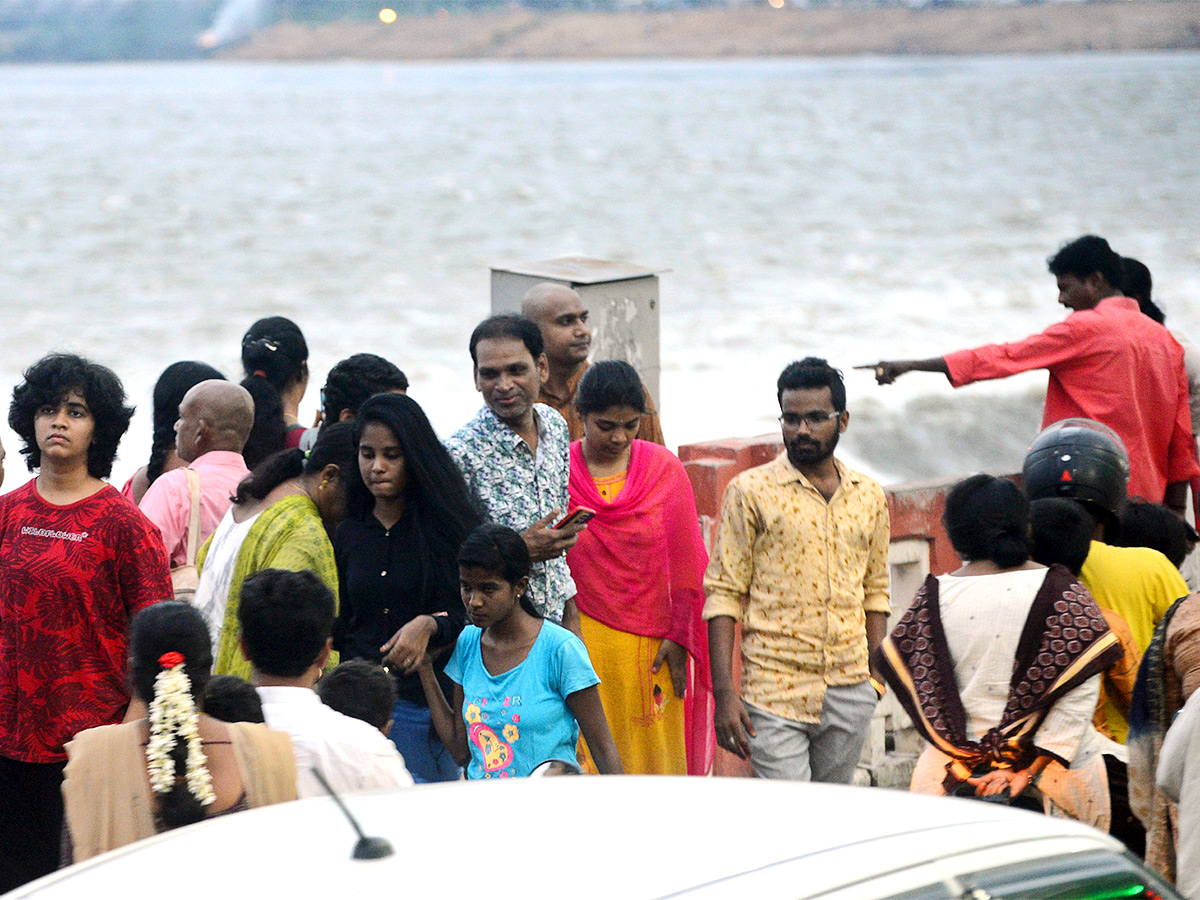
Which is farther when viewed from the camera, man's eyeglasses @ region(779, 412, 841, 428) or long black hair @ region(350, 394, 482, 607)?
man's eyeglasses @ region(779, 412, 841, 428)

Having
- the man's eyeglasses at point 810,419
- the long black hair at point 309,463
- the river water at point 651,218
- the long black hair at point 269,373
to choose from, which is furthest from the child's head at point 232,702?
the river water at point 651,218

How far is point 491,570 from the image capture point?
12.5 ft

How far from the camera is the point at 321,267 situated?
52594 mm

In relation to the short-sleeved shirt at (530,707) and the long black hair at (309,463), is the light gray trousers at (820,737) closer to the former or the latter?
the short-sleeved shirt at (530,707)

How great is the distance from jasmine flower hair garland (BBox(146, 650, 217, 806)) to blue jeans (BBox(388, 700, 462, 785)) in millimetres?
1320

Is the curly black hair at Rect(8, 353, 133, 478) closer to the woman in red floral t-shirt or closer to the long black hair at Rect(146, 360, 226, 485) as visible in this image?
the woman in red floral t-shirt

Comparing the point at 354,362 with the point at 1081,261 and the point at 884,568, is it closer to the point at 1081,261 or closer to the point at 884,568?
the point at 884,568

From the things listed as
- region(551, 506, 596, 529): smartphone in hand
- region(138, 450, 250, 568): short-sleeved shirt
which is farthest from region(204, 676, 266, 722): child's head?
region(138, 450, 250, 568): short-sleeved shirt

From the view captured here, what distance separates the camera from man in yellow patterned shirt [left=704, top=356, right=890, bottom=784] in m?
4.32

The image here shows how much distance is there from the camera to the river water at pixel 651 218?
1425 inches

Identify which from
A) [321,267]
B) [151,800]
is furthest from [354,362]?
[321,267]

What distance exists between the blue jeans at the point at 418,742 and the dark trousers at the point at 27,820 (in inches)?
34.3

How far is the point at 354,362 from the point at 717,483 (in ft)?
4.98

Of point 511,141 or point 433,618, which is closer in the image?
point 433,618
